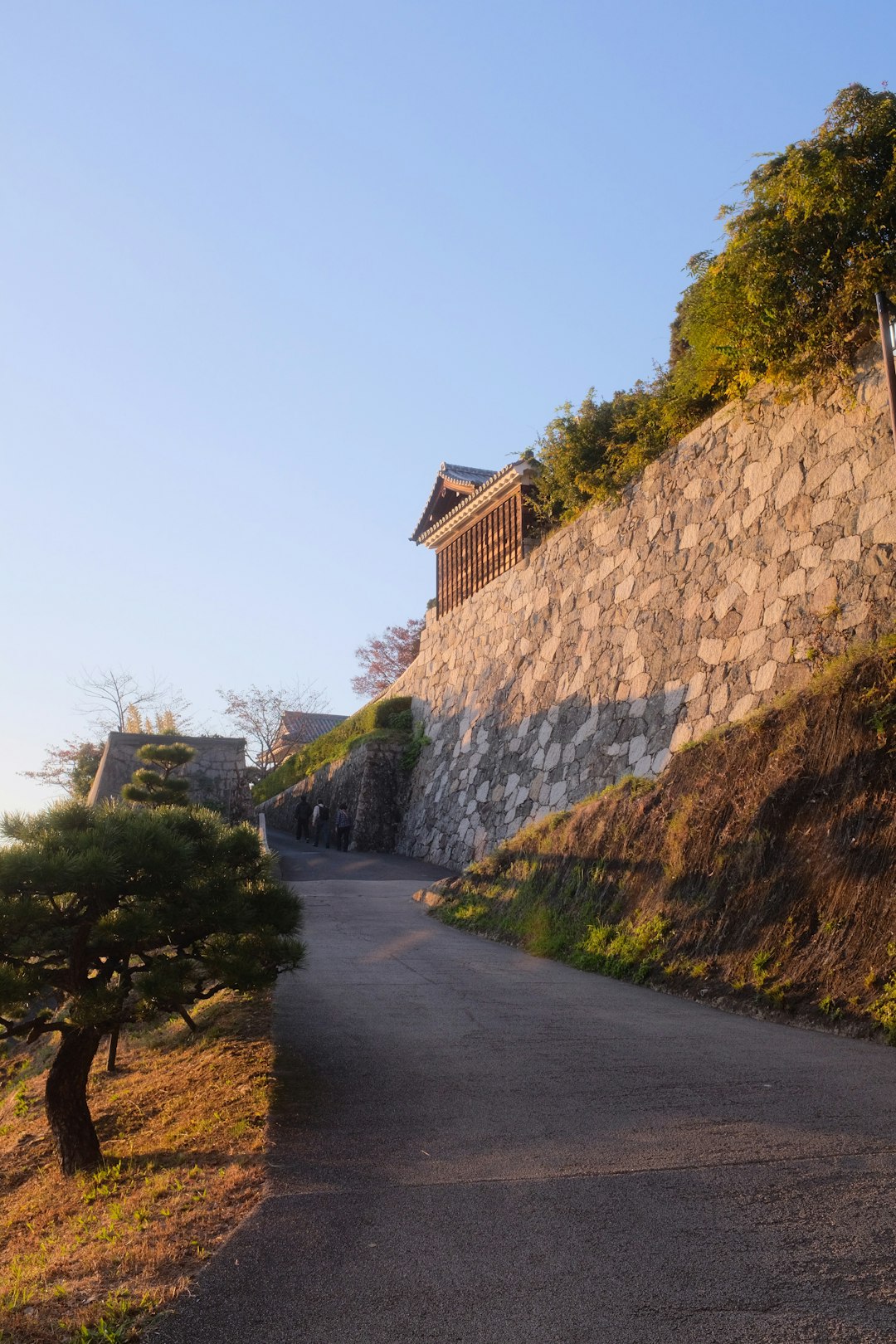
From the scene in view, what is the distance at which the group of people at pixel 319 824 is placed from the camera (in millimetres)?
27250

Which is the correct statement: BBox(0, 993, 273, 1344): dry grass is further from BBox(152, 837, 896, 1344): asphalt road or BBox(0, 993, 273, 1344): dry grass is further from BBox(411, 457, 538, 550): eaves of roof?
BBox(411, 457, 538, 550): eaves of roof

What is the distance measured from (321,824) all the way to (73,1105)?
23402 millimetres

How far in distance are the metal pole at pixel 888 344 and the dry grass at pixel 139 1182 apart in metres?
8.34

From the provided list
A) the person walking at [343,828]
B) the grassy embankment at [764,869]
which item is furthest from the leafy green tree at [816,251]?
the person walking at [343,828]

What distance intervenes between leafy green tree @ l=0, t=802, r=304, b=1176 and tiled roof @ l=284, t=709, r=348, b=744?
45.1 meters

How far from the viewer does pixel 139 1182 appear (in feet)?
16.1

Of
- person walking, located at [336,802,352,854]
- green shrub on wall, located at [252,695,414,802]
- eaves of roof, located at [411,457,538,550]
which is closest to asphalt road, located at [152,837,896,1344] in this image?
eaves of roof, located at [411,457,538,550]

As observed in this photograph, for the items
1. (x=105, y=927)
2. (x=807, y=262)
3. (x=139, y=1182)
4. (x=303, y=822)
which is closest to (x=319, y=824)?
(x=303, y=822)

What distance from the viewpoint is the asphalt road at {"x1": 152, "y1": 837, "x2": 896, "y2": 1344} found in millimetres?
3006

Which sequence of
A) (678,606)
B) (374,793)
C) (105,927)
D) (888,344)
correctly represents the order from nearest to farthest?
(105,927)
(888,344)
(678,606)
(374,793)

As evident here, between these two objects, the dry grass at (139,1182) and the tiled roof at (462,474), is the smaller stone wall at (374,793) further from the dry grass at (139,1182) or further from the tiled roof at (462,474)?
the dry grass at (139,1182)

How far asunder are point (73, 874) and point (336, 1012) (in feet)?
9.93

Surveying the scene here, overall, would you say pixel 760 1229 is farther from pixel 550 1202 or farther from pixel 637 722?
pixel 637 722

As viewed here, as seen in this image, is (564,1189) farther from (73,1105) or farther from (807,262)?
(807,262)
